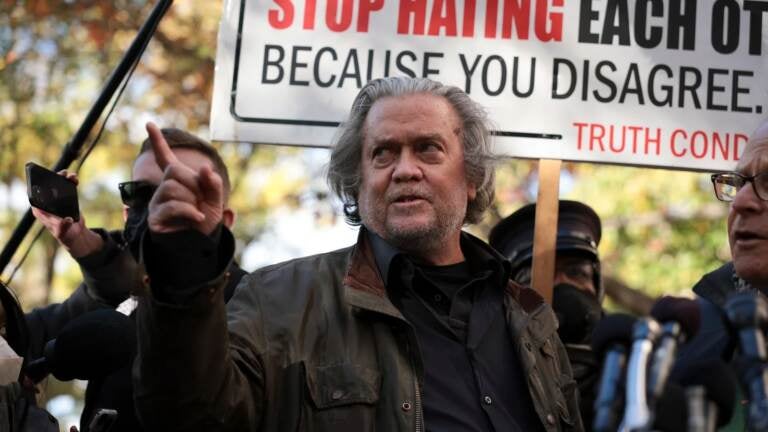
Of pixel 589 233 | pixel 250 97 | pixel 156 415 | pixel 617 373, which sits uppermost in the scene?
pixel 250 97

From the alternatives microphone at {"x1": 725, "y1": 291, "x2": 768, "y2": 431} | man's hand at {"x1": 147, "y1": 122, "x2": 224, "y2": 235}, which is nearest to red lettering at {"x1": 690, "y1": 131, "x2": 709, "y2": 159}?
man's hand at {"x1": 147, "y1": 122, "x2": 224, "y2": 235}

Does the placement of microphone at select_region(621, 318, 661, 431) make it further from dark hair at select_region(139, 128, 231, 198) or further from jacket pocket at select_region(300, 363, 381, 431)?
dark hair at select_region(139, 128, 231, 198)

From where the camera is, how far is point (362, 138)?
483 cm

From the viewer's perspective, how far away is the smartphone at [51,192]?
16.2ft

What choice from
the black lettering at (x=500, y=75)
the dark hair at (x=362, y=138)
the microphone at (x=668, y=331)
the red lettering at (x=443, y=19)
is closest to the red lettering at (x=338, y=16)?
the red lettering at (x=443, y=19)

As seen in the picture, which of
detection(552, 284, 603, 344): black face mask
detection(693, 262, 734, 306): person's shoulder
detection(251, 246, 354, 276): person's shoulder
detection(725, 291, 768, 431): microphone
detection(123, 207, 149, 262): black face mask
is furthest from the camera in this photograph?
detection(552, 284, 603, 344): black face mask

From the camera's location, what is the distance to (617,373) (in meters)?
2.56

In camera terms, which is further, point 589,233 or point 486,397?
point 589,233

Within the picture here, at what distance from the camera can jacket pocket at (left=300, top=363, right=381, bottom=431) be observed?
390 centimetres

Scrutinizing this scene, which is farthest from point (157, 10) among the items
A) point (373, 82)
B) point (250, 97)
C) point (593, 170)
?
point (593, 170)

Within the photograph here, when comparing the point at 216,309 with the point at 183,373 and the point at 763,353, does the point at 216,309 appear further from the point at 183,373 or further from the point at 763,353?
the point at 763,353

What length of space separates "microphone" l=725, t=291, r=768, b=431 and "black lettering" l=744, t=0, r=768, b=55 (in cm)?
312

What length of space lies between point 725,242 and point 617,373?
12805 mm

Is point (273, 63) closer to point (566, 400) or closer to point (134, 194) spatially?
point (134, 194)
